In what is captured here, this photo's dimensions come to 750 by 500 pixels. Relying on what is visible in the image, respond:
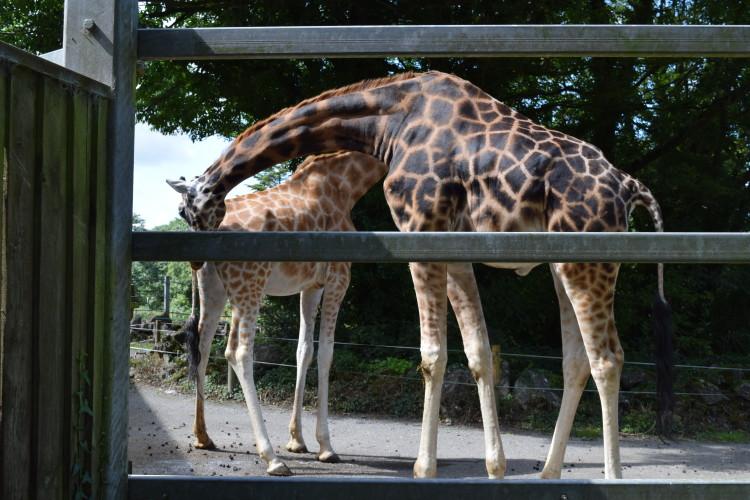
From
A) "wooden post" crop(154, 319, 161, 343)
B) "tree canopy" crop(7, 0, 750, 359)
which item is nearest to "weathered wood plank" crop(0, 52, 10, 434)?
"tree canopy" crop(7, 0, 750, 359)

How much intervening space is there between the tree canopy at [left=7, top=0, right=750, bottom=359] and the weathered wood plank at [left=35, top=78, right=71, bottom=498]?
28.4 ft

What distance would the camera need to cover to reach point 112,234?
185cm

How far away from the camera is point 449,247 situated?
183cm

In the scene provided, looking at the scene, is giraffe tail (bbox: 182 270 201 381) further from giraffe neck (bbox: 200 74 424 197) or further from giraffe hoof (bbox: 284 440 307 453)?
giraffe neck (bbox: 200 74 424 197)

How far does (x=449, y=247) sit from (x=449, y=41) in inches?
21.6

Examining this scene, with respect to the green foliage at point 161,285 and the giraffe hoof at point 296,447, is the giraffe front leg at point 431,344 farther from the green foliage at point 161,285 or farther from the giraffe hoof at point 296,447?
the green foliage at point 161,285

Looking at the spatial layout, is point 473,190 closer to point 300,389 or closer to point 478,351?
point 478,351

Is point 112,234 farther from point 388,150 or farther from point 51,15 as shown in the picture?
point 51,15

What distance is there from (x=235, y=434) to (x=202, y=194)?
349 centimetres

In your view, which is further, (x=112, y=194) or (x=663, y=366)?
(x=663, y=366)

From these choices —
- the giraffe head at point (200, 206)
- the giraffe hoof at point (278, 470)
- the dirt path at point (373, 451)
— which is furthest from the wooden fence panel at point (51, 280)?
the dirt path at point (373, 451)

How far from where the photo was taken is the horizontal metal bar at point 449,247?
182cm

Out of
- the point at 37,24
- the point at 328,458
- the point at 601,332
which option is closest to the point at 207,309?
the point at 328,458

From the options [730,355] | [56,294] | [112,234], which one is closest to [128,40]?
[112,234]
